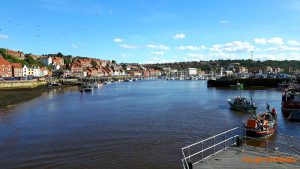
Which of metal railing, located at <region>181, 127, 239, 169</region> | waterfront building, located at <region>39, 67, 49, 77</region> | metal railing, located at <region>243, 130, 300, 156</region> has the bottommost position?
metal railing, located at <region>243, 130, 300, 156</region>

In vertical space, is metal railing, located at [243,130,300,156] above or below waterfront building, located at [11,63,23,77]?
below

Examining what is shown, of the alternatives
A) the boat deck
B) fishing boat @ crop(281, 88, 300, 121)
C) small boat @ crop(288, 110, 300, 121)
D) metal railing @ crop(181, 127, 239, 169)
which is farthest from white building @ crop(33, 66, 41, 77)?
the boat deck

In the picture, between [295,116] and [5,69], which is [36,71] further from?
[295,116]

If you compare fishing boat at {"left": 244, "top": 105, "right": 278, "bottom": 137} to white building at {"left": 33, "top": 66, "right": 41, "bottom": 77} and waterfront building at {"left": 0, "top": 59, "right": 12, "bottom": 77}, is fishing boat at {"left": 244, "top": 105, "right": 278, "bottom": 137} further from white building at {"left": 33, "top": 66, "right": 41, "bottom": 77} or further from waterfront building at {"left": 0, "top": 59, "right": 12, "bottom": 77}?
white building at {"left": 33, "top": 66, "right": 41, "bottom": 77}

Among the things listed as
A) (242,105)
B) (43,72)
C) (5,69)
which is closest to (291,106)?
(242,105)

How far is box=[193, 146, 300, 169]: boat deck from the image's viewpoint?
50.2ft

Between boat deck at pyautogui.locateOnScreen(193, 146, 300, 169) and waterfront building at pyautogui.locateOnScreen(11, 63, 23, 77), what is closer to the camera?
boat deck at pyautogui.locateOnScreen(193, 146, 300, 169)

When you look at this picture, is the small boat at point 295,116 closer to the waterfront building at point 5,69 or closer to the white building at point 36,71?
the waterfront building at point 5,69

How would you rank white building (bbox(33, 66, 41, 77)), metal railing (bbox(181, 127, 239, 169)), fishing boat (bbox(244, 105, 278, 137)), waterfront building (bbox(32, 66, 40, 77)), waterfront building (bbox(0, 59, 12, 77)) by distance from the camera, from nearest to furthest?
metal railing (bbox(181, 127, 239, 169)) → fishing boat (bbox(244, 105, 278, 137)) → waterfront building (bbox(0, 59, 12, 77)) → waterfront building (bbox(32, 66, 40, 77)) → white building (bbox(33, 66, 41, 77))

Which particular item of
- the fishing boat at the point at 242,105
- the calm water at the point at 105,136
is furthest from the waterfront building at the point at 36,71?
the fishing boat at the point at 242,105

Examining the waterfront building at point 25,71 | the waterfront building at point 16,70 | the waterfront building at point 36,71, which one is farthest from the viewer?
the waterfront building at point 36,71

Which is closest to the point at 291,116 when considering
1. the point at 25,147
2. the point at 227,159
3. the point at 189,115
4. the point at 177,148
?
the point at 189,115

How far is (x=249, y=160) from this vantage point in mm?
16125

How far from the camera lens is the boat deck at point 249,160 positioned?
1530cm
